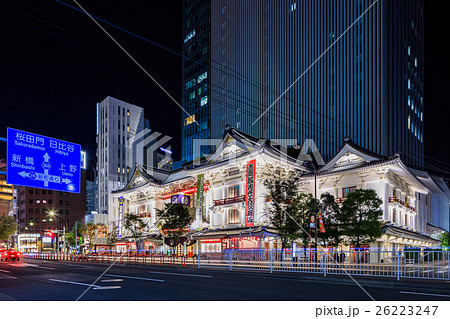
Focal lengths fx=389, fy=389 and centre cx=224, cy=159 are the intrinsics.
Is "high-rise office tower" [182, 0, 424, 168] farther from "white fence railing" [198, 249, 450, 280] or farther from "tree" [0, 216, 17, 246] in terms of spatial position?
"tree" [0, 216, 17, 246]

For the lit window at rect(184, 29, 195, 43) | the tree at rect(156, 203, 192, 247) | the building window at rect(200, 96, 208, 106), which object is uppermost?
the lit window at rect(184, 29, 195, 43)

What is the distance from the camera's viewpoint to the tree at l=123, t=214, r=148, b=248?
2176 inches

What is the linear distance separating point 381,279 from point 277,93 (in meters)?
62.2

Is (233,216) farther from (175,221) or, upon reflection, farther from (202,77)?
(202,77)

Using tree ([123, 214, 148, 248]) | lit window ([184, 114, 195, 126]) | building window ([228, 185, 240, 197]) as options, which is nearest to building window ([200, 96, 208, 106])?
lit window ([184, 114, 195, 126])

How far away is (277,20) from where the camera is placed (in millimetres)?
76188

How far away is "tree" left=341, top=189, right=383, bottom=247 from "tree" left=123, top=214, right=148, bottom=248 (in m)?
32.8

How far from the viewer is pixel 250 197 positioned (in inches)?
1588

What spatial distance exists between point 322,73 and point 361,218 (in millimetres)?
42856

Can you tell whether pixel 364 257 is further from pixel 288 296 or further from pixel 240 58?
pixel 240 58

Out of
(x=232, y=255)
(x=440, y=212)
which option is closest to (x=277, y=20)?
(x=440, y=212)

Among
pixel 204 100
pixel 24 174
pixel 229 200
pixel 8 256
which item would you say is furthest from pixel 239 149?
pixel 204 100

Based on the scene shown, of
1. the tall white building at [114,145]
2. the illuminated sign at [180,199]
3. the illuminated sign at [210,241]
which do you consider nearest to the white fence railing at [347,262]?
the illuminated sign at [210,241]

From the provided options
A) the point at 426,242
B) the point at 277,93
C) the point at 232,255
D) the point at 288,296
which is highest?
the point at 277,93
